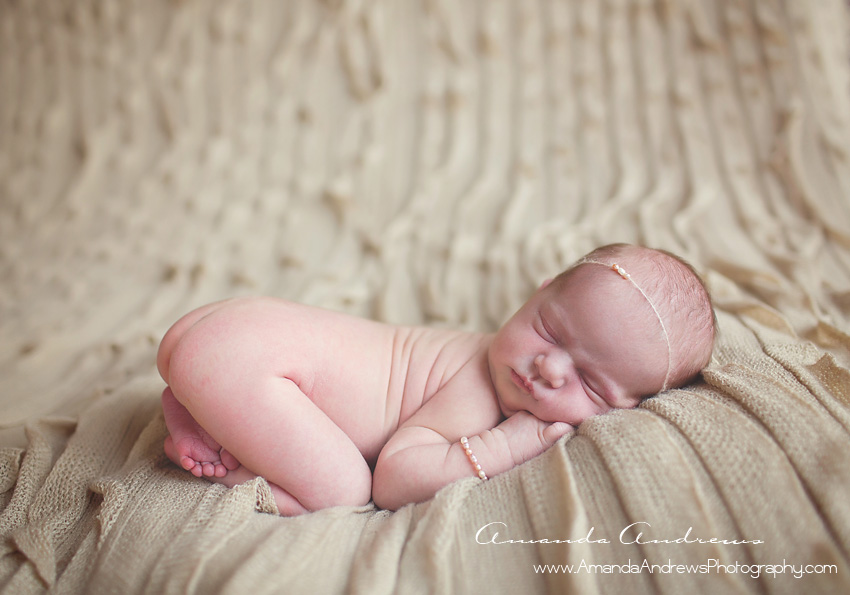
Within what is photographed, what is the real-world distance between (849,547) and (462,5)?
158 cm

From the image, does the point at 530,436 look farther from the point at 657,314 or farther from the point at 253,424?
the point at 253,424

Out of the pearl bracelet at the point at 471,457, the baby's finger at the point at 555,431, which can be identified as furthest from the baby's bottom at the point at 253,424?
the baby's finger at the point at 555,431

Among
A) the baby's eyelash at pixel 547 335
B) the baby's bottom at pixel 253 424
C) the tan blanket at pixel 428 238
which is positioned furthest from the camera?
the baby's eyelash at pixel 547 335

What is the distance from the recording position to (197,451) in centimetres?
82

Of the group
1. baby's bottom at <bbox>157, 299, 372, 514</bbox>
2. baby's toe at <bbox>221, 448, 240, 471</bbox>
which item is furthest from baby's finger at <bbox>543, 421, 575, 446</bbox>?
baby's toe at <bbox>221, 448, 240, 471</bbox>

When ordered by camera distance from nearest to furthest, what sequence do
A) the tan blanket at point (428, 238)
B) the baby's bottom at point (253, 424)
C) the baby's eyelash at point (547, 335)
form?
the tan blanket at point (428, 238) < the baby's bottom at point (253, 424) < the baby's eyelash at point (547, 335)

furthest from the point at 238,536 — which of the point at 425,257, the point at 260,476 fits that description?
the point at 425,257

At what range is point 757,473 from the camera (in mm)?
640

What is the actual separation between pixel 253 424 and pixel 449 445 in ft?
0.84

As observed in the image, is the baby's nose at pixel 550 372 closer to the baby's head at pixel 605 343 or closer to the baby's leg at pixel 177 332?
the baby's head at pixel 605 343

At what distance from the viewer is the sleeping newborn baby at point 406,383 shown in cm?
78

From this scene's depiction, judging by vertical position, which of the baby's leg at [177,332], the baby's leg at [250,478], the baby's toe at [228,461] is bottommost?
the baby's leg at [250,478]

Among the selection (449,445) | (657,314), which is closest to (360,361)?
(449,445)

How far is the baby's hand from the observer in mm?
820
